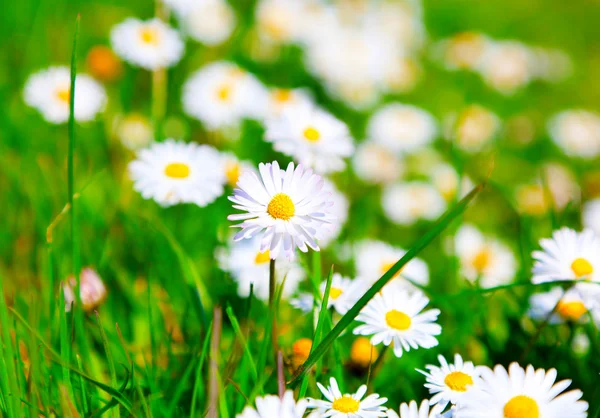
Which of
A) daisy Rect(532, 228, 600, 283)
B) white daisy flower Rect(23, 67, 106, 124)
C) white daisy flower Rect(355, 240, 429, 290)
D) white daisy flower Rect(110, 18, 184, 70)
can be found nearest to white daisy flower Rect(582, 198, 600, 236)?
white daisy flower Rect(355, 240, 429, 290)

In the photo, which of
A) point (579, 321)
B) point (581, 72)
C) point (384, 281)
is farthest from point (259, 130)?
point (581, 72)

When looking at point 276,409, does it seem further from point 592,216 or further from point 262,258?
point 592,216

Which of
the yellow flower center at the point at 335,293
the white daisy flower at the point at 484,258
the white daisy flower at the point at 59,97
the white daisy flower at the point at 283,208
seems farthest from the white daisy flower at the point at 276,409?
the white daisy flower at the point at 59,97

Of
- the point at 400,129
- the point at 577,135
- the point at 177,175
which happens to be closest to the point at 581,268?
the point at 177,175

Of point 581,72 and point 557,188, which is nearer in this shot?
point 557,188

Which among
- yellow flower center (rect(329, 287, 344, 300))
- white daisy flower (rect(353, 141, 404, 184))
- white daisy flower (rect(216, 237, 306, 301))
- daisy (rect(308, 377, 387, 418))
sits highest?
white daisy flower (rect(353, 141, 404, 184))

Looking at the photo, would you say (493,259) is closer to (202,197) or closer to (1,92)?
(202,197)

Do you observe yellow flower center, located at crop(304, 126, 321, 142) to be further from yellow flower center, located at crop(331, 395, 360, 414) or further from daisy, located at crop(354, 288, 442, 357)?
yellow flower center, located at crop(331, 395, 360, 414)

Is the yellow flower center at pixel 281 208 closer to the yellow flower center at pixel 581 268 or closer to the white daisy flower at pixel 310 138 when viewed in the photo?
the white daisy flower at pixel 310 138
